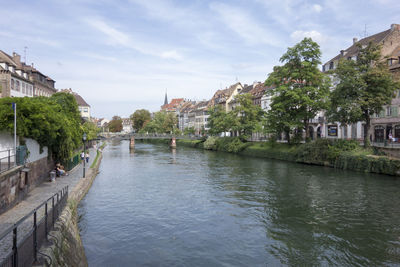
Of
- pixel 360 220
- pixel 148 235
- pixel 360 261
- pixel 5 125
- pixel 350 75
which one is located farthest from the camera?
pixel 350 75

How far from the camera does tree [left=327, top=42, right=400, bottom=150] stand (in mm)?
34406

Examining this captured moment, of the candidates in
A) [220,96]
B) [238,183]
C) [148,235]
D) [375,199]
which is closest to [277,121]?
[238,183]

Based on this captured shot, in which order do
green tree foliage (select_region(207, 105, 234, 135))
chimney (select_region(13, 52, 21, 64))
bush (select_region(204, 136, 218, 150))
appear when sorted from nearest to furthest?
chimney (select_region(13, 52, 21, 64))
green tree foliage (select_region(207, 105, 234, 135))
bush (select_region(204, 136, 218, 150))

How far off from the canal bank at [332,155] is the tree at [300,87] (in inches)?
165

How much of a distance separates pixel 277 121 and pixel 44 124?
111 ft

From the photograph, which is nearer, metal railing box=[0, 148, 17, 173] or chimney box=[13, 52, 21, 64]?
metal railing box=[0, 148, 17, 173]

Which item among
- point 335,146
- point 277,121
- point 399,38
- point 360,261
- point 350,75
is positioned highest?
point 399,38

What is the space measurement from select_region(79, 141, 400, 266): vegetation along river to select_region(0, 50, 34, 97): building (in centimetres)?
2370

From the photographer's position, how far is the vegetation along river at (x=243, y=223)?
12.3 metres

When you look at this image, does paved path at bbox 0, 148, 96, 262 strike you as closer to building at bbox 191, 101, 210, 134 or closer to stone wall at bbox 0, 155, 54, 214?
stone wall at bbox 0, 155, 54, 214

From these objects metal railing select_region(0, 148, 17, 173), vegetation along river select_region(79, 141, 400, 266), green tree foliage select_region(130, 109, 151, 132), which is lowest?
vegetation along river select_region(79, 141, 400, 266)

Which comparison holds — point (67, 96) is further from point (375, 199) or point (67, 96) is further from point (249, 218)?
point (375, 199)

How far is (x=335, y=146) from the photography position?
39.1 meters

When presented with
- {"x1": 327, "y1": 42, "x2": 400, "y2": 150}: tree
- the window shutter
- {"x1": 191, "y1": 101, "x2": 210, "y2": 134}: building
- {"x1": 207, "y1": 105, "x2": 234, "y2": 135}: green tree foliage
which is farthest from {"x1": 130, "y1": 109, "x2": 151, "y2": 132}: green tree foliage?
{"x1": 327, "y1": 42, "x2": 400, "y2": 150}: tree
